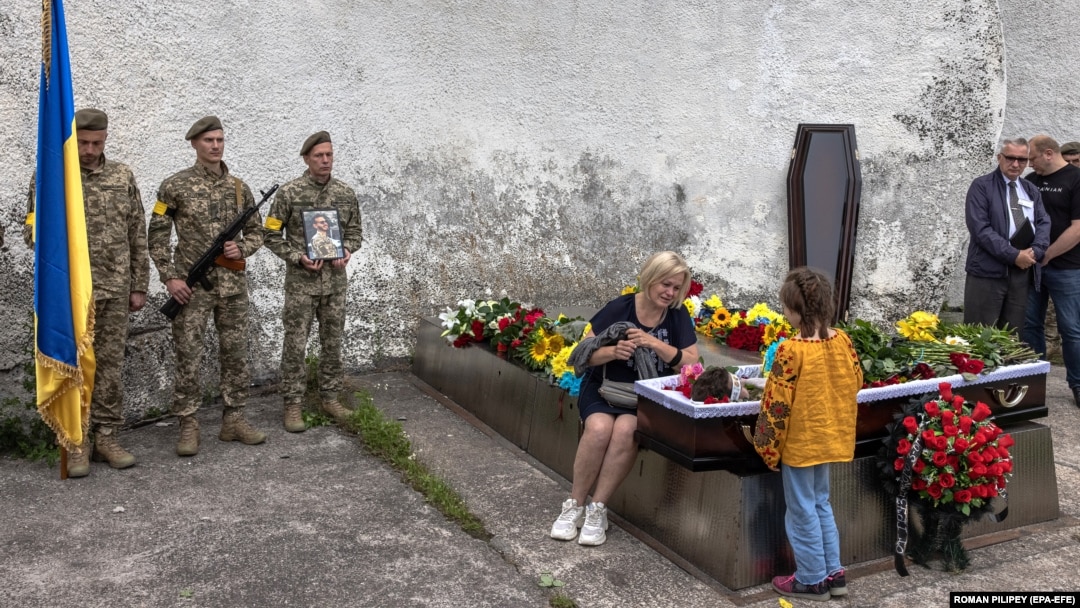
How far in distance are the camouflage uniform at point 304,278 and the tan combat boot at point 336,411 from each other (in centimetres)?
21

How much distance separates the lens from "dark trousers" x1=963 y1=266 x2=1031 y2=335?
22.9 feet

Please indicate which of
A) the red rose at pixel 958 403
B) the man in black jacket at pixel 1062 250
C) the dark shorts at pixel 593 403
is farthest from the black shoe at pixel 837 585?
the man in black jacket at pixel 1062 250

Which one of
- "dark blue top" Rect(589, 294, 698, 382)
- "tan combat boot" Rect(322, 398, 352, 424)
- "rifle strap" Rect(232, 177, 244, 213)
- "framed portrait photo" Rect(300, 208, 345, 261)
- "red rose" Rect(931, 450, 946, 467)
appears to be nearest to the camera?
"red rose" Rect(931, 450, 946, 467)

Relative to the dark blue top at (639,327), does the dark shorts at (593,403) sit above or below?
below

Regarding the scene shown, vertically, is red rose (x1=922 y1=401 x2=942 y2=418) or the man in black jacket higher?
the man in black jacket

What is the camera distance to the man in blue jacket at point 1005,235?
6.93m

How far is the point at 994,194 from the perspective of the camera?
697cm

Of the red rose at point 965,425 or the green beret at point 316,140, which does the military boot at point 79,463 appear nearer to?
the green beret at point 316,140

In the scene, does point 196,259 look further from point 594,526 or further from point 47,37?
point 594,526

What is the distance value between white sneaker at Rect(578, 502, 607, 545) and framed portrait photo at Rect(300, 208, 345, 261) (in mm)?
2618

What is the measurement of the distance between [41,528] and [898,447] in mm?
4086

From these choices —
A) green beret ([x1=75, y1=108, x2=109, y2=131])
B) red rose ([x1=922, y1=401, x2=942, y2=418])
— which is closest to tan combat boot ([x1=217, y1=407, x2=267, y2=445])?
green beret ([x1=75, y1=108, x2=109, y2=131])

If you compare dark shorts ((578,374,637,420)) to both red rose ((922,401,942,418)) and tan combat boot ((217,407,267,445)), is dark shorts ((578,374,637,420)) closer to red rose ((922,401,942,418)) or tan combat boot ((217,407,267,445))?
red rose ((922,401,942,418))

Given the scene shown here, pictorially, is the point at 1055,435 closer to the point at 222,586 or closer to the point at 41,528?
the point at 222,586
